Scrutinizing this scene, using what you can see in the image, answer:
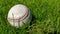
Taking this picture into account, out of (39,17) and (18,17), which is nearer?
(18,17)

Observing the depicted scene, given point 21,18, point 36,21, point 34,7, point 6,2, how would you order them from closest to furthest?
point 21,18, point 36,21, point 34,7, point 6,2

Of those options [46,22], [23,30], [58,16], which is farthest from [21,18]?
[58,16]

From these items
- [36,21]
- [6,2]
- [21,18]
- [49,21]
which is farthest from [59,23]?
[6,2]

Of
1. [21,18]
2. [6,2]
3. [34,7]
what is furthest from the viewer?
[6,2]

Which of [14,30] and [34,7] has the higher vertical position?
[34,7]

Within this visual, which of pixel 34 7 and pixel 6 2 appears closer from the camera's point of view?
pixel 34 7

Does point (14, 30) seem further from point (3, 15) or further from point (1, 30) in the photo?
point (3, 15)

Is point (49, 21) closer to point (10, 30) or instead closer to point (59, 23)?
point (59, 23)
